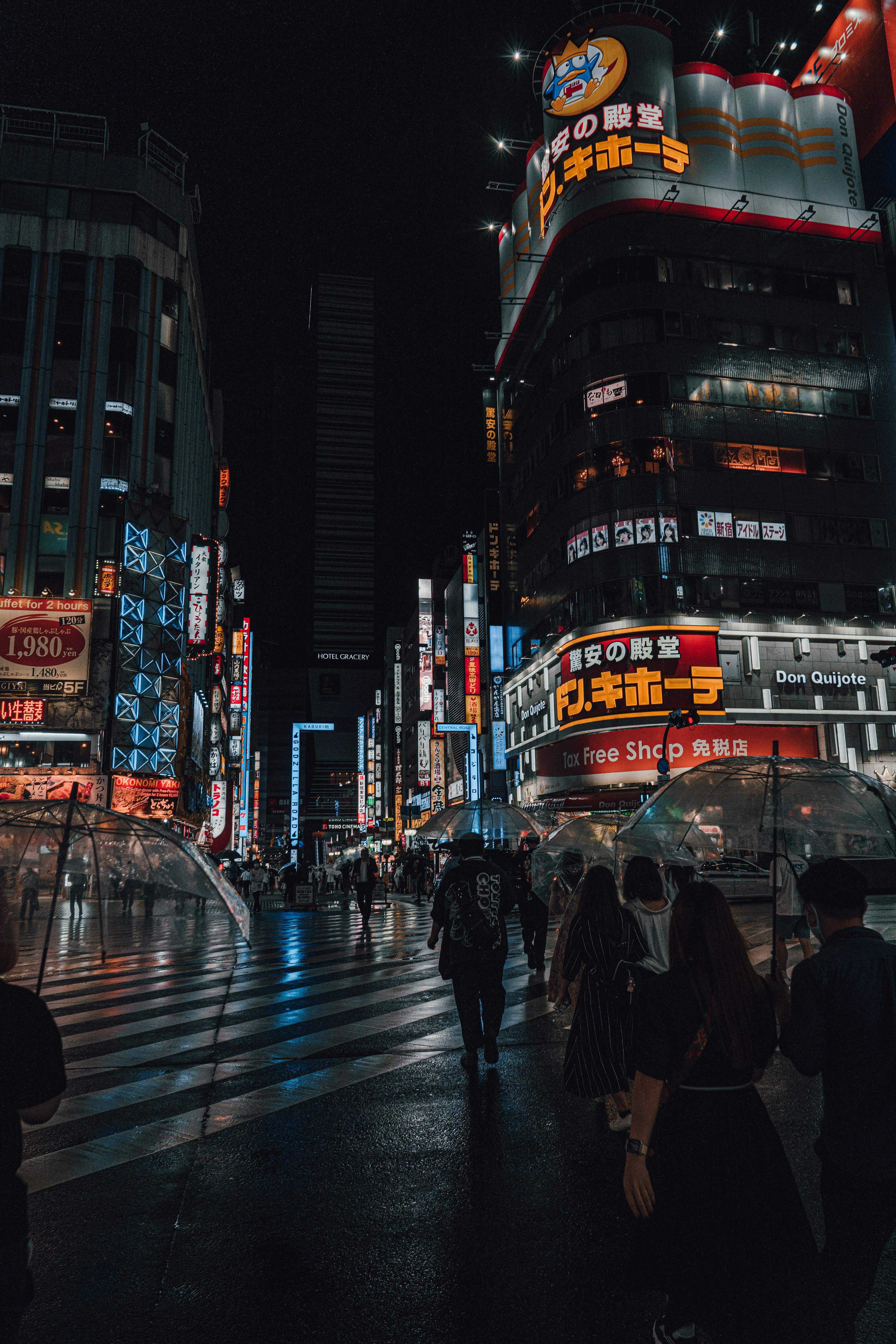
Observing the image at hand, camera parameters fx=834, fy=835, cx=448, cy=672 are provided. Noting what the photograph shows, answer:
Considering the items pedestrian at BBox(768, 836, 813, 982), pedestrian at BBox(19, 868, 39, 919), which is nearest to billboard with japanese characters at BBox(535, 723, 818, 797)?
pedestrian at BBox(768, 836, 813, 982)

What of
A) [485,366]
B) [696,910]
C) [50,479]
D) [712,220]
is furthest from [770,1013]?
[485,366]

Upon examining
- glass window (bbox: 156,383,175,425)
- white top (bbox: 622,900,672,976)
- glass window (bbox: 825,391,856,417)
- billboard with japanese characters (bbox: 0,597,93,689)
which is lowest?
white top (bbox: 622,900,672,976)

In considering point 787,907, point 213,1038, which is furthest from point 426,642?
point 213,1038

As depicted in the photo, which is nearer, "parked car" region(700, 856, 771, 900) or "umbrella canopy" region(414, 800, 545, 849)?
"umbrella canopy" region(414, 800, 545, 849)

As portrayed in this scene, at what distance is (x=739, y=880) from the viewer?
2264 cm

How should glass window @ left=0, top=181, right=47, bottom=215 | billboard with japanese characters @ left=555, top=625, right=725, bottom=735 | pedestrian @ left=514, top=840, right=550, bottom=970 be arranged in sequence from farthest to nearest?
1. glass window @ left=0, top=181, right=47, bottom=215
2. billboard with japanese characters @ left=555, top=625, right=725, bottom=735
3. pedestrian @ left=514, top=840, right=550, bottom=970

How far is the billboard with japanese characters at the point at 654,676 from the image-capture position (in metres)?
33.3

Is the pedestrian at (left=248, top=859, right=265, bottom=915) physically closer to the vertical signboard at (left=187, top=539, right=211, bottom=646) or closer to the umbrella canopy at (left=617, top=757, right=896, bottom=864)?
the vertical signboard at (left=187, top=539, right=211, bottom=646)

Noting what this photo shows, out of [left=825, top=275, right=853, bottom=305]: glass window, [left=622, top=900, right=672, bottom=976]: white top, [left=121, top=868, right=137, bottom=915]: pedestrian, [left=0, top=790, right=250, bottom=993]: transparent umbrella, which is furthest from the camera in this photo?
[left=825, top=275, right=853, bottom=305]: glass window

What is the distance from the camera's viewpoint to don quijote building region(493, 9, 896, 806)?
1356 inches

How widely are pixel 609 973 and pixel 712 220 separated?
137 ft

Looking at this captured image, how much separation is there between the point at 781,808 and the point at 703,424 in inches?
1300

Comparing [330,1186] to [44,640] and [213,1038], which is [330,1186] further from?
[44,640]

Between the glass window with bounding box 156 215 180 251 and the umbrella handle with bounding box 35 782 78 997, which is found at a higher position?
the glass window with bounding box 156 215 180 251
